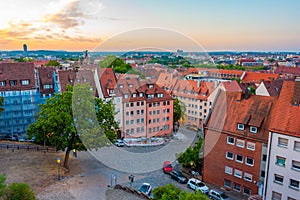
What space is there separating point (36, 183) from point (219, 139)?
1328 cm

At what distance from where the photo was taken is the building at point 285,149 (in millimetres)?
15328

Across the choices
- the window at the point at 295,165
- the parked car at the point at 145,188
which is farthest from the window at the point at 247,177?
the parked car at the point at 145,188

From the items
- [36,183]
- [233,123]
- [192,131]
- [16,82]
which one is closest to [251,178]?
[233,123]

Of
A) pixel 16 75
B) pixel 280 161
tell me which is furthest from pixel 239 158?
pixel 16 75

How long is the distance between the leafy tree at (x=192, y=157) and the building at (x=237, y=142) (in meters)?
1.02

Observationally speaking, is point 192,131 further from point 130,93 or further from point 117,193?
point 117,193

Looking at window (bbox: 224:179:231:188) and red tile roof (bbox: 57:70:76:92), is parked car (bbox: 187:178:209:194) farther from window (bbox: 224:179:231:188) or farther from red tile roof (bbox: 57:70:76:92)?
red tile roof (bbox: 57:70:76:92)

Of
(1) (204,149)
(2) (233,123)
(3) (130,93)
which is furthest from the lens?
(1) (204,149)

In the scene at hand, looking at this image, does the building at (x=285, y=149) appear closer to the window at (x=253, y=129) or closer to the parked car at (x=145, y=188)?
the window at (x=253, y=129)

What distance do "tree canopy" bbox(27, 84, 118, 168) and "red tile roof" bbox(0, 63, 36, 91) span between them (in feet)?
44.2

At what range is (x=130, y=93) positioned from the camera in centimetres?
1546

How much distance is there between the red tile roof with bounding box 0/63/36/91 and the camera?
31.5 metres

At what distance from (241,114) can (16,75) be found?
87.7ft

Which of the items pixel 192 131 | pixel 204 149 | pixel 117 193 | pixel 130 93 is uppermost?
pixel 130 93
